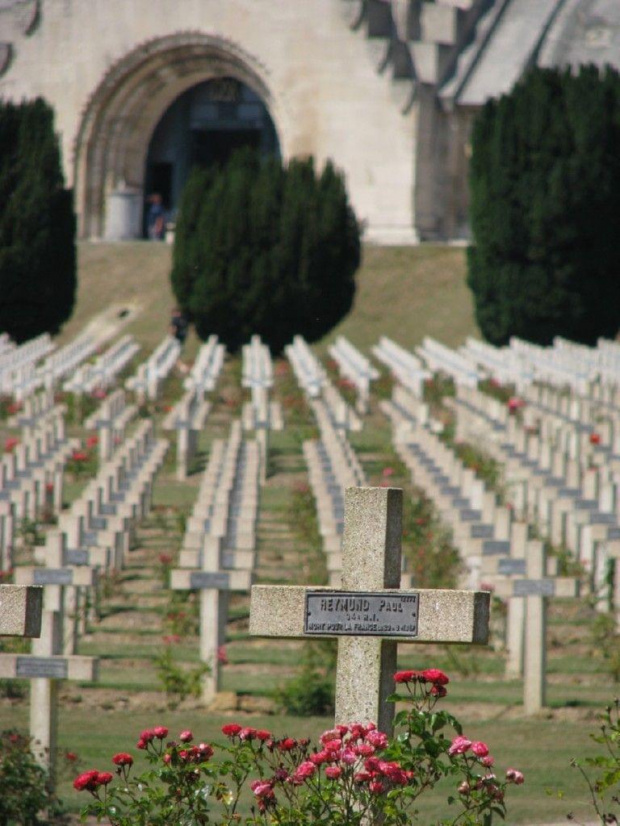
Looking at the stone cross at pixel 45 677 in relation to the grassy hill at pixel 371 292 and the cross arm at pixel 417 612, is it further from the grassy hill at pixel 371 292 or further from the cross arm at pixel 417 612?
the grassy hill at pixel 371 292

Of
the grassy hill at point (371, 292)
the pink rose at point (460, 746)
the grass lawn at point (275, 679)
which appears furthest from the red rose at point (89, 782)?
the grassy hill at point (371, 292)

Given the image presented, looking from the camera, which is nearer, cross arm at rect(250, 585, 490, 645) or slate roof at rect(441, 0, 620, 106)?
cross arm at rect(250, 585, 490, 645)

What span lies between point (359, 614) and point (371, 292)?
29.2 m

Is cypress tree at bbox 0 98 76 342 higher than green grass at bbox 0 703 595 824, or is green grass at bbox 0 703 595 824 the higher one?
cypress tree at bbox 0 98 76 342

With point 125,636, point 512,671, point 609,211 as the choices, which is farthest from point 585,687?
point 609,211

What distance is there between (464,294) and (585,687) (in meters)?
24.2

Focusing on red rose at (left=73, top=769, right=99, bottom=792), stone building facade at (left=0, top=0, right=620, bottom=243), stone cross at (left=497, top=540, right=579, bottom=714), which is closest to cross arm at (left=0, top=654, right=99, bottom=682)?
stone cross at (left=497, top=540, right=579, bottom=714)

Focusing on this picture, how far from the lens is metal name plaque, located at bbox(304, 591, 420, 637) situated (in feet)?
15.4

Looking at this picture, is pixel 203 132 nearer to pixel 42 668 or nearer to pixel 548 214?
pixel 548 214

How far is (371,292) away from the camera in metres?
33.8

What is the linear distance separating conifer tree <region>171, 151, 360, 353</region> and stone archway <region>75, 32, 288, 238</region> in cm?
1093

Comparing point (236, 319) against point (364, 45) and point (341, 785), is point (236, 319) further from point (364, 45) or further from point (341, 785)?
point (341, 785)

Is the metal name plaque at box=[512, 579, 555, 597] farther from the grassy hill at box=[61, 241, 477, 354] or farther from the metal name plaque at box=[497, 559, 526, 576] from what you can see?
the grassy hill at box=[61, 241, 477, 354]

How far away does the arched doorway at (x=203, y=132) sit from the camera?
46.1 metres
